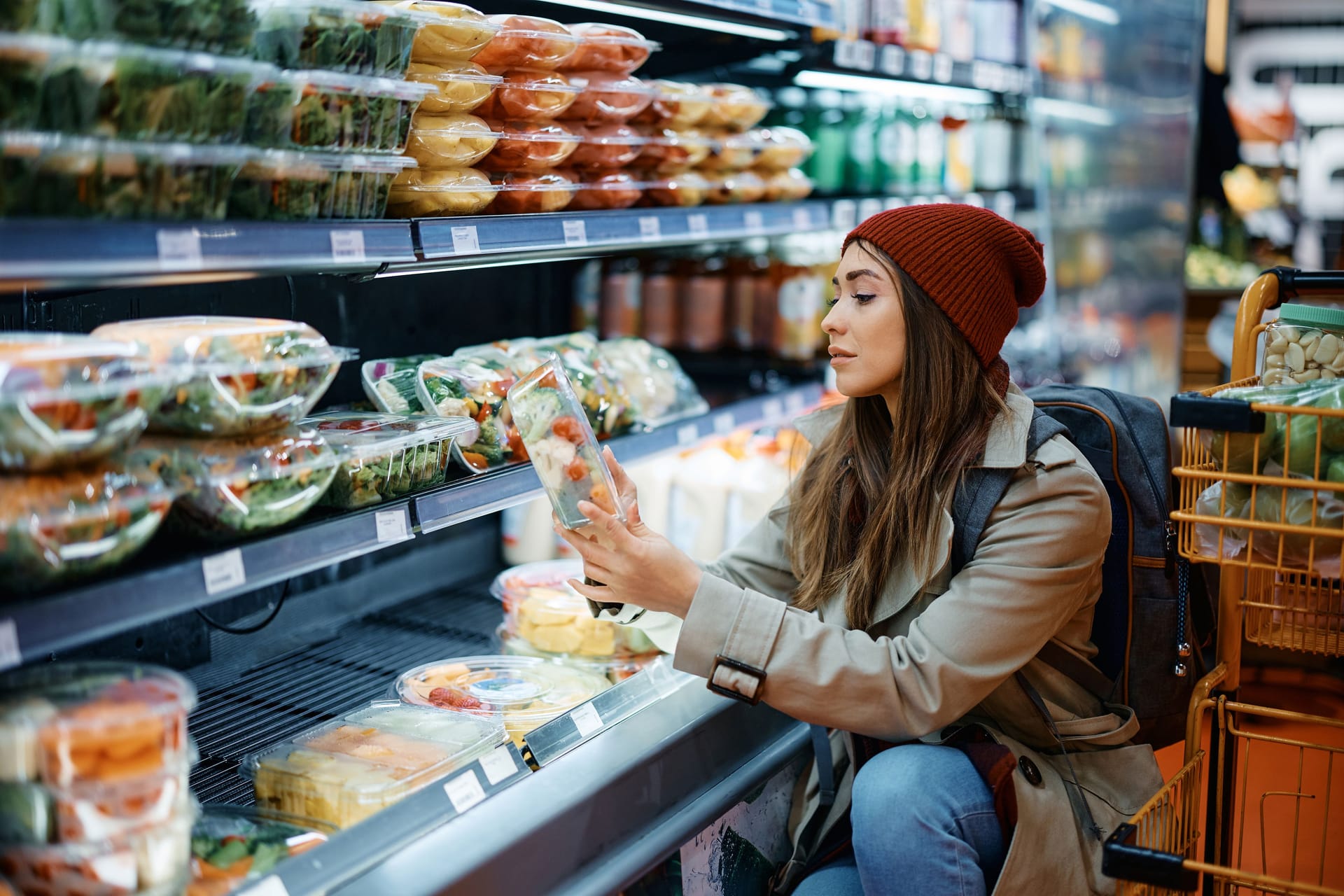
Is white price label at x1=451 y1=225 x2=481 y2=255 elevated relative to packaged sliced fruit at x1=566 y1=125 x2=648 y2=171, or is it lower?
lower

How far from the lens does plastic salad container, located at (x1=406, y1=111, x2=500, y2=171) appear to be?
1890 millimetres

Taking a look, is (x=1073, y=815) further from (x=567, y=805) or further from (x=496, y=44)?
(x=496, y=44)

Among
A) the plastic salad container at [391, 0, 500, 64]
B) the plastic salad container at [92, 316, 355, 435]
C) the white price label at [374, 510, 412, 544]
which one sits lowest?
the white price label at [374, 510, 412, 544]

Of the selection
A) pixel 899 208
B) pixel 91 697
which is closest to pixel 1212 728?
pixel 899 208

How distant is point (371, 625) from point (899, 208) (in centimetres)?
143

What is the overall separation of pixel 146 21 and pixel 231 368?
41cm

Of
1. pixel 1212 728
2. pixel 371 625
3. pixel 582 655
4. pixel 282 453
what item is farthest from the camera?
pixel 371 625

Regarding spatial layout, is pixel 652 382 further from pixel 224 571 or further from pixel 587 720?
pixel 224 571

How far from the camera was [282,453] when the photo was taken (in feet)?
4.96

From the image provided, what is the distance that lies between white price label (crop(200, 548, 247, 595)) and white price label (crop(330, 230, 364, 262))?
419mm

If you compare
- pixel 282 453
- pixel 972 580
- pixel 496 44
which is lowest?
pixel 972 580

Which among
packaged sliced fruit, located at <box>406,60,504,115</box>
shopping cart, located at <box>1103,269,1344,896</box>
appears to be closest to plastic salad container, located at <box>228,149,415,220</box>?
packaged sliced fruit, located at <box>406,60,504,115</box>

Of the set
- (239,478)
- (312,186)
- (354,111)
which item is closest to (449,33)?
(354,111)

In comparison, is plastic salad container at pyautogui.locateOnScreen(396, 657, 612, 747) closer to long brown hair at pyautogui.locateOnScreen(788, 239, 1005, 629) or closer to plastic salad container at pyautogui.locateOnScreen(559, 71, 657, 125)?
long brown hair at pyautogui.locateOnScreen(788, 239, 1005, 629)
